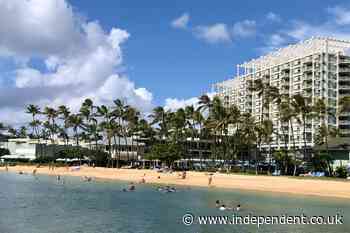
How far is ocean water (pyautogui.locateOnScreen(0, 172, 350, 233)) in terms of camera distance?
39156mm

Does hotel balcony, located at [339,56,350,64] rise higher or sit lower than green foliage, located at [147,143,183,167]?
higher

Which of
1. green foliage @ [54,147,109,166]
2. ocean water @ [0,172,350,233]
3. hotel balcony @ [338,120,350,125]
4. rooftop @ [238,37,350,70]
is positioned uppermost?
rooftop @ [238,37,350,70]

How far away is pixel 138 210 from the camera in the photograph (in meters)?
50.9

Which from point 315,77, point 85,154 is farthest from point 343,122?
point 85,154

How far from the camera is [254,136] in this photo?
409ft

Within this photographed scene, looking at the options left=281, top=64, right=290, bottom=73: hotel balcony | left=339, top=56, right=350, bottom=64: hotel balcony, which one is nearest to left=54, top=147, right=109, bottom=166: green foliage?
left=281, top=64, right=290, bottom=73: hotel balcony

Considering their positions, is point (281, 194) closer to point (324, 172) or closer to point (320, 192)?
point (320, 192)

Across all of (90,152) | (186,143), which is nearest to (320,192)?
(186,143)

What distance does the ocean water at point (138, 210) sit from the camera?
39.2 m

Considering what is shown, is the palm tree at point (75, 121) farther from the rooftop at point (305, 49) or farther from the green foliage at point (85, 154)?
the rooftop at point (305, 49)

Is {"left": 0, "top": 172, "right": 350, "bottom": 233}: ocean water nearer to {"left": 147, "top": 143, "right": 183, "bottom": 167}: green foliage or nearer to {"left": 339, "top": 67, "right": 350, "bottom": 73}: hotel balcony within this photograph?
{"left": 147, "top": 143, "right": 183, "bottom": 167}: green foliage

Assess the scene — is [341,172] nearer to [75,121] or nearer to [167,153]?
[167,153]

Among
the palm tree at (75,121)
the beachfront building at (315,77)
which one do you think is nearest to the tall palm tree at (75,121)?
the palm tree at (75,121)

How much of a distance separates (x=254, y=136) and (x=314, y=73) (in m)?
45.4
